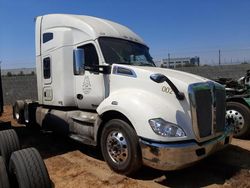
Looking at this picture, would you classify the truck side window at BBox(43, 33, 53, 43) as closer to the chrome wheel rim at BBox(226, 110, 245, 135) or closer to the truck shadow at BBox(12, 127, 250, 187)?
the truck shadow at BBox(12, 127, 250, 187)

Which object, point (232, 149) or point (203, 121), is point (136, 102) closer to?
point (203, 121)

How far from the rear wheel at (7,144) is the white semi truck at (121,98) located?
1613mm

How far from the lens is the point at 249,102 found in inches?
354

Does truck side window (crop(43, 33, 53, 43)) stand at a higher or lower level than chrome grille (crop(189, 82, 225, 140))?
higher

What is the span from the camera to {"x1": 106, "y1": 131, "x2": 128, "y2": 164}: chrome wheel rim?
6.28m

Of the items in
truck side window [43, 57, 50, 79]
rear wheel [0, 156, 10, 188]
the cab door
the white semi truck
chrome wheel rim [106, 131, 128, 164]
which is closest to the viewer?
rear wheel [0, 156, 10, 188]

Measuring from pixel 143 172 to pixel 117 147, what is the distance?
68 centimetres

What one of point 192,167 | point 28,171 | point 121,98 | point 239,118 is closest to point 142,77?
point 121,98

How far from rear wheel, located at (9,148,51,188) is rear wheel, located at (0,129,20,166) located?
0.96 m

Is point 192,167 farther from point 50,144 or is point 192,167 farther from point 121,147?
point 50,144

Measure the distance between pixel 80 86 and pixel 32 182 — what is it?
373 centimetres

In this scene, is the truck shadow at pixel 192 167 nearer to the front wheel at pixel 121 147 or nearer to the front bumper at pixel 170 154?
the front wheel at pixel 121 147

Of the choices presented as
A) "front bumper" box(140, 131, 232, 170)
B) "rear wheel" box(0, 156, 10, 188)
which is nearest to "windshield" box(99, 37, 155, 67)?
"front bumper" box(140, 131, 232, 170)

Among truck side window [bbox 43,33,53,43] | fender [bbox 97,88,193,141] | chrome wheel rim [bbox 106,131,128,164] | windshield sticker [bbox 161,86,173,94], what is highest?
truck side window [bbox 43,33,53,43]
